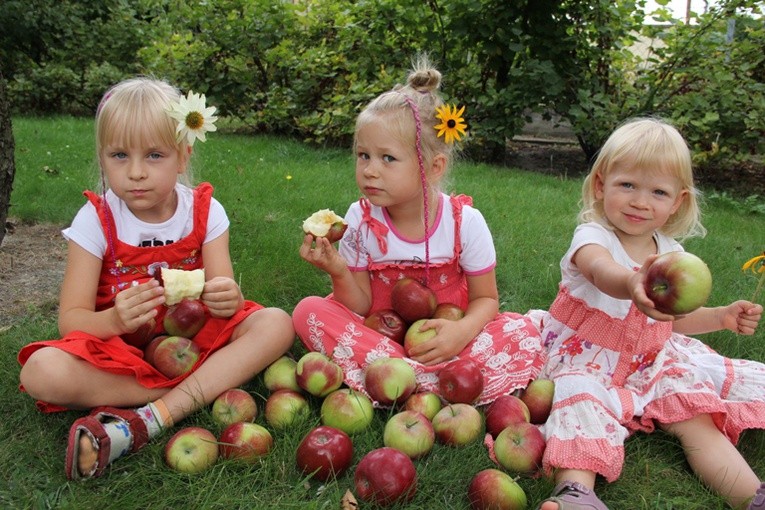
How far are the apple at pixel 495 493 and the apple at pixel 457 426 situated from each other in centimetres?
29

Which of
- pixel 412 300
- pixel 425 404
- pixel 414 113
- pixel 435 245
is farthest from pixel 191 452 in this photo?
pixel 414 113

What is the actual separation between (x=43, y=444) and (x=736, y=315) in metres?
2.37

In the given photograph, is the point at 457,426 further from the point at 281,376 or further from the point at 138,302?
the point at 138,302

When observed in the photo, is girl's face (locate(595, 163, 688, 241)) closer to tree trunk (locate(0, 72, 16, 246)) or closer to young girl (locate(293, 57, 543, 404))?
young girl (locate(293, 57, 543, 404))

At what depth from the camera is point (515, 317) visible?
9.36 ft

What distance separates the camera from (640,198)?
7.97 feet

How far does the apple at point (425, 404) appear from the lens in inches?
95.3

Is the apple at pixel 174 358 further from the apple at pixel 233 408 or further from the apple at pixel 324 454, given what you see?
the apple at pixel 324 454

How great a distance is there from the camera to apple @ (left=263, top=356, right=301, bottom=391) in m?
2.54

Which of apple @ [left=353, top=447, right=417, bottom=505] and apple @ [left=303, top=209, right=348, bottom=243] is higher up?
apple @ [left=303, top=209, right=348, bottom=243]

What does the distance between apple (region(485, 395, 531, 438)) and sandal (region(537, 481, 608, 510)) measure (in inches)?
12.9

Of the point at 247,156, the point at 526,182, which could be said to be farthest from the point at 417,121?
the point at 247,156

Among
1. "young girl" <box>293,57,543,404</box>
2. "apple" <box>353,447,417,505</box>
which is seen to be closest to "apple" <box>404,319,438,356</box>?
"young girl" <box>293,57,543,404</box>

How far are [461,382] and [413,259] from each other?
637 millimetres
